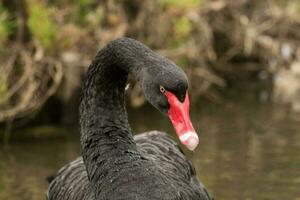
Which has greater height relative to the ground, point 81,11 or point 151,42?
point 151,42

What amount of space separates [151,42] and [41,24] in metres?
1.59

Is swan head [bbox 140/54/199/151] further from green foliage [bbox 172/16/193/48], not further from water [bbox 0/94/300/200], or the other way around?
green foliage [bbox 172/16/193/48]

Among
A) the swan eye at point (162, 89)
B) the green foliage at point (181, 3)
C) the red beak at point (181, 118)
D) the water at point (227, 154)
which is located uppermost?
the green foliage at point (181, 3)

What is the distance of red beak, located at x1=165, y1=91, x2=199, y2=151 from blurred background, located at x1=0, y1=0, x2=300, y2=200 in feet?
7.29

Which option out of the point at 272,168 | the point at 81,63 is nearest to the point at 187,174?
the point at 272,168

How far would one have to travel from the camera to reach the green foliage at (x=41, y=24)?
23.6ft

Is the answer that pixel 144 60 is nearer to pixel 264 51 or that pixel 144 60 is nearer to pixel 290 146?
pixel 290 146

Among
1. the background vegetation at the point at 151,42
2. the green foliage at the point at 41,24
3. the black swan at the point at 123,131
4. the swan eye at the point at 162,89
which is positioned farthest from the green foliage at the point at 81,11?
the swan eye at the point at 162,89

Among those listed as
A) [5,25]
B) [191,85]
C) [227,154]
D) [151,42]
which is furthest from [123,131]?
[191,85]

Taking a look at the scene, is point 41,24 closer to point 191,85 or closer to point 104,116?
point 191,85

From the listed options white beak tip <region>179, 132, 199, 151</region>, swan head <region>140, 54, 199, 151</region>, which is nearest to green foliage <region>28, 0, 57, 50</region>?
swan head <region>140, 54, 199, 151</region>

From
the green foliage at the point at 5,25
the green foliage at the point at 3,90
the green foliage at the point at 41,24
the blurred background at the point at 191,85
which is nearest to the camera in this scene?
the blurred background at the point at 191,85

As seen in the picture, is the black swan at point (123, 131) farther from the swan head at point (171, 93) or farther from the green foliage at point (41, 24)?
the green foliage at point (41, 24)

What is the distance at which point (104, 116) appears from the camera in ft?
14.4
